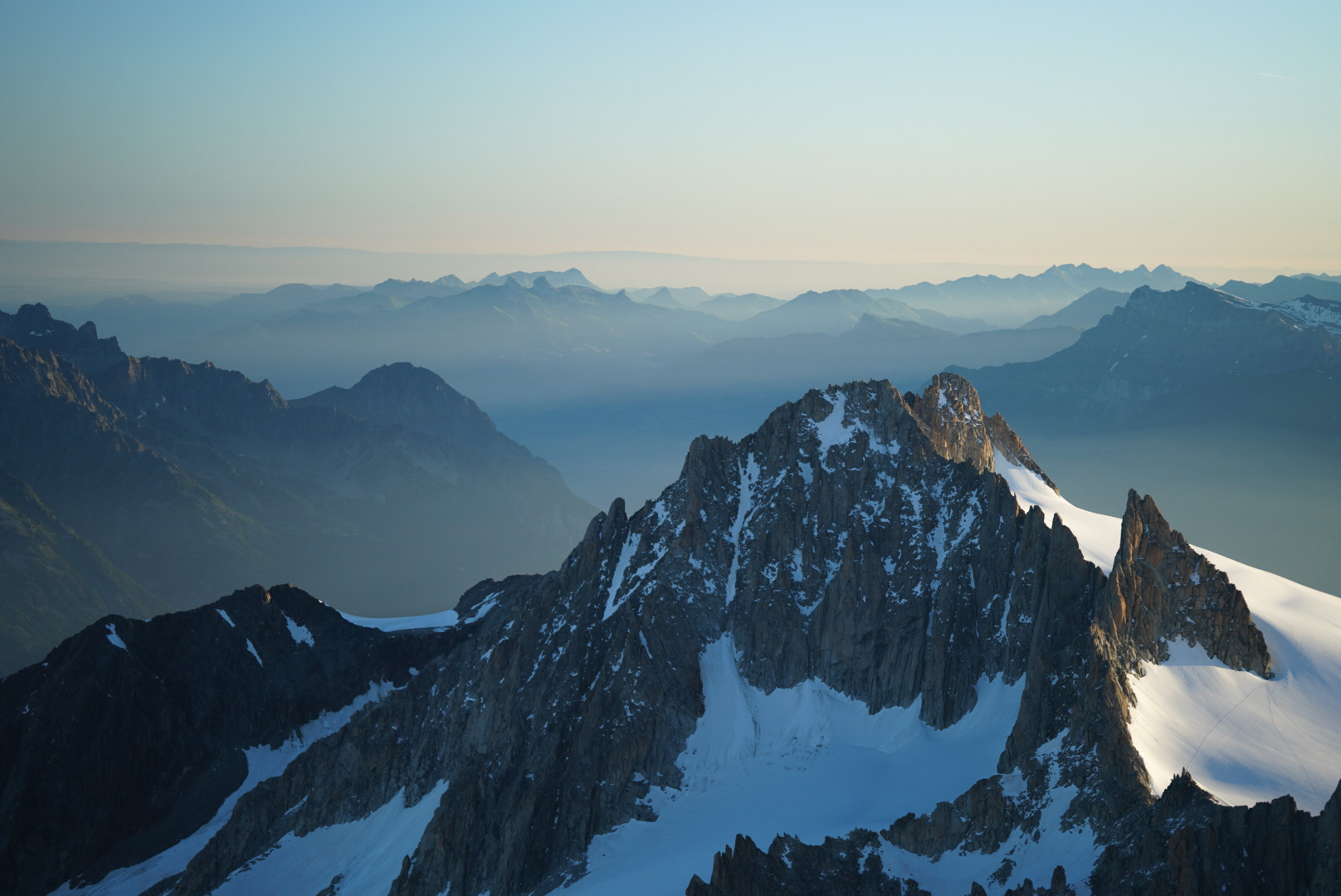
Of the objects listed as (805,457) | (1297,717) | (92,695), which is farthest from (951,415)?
(92,695)

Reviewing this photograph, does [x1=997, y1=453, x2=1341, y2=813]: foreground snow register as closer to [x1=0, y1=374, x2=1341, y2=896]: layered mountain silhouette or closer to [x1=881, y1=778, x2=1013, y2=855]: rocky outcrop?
[x1=0, y1=374, x2=1341, y2=896]: layered mountain silhouette

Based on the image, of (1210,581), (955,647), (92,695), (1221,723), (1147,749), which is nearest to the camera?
(1147,749)

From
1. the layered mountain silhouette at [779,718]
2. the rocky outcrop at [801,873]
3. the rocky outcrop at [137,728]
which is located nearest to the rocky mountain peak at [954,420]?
the layered mountain silhouette at [779,718]

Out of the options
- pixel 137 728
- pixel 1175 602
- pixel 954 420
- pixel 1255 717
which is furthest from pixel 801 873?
pixel 137 728

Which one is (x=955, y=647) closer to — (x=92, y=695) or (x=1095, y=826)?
(x=1095, y=826)

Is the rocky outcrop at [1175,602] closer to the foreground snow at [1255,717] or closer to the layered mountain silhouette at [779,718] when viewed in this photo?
the layered mountain silhouette at [779,718]

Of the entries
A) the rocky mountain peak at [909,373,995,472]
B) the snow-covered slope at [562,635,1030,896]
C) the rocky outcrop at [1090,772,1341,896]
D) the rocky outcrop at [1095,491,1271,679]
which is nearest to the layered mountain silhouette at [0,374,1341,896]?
the rocky outcrop at [1090,772,1341,896]
